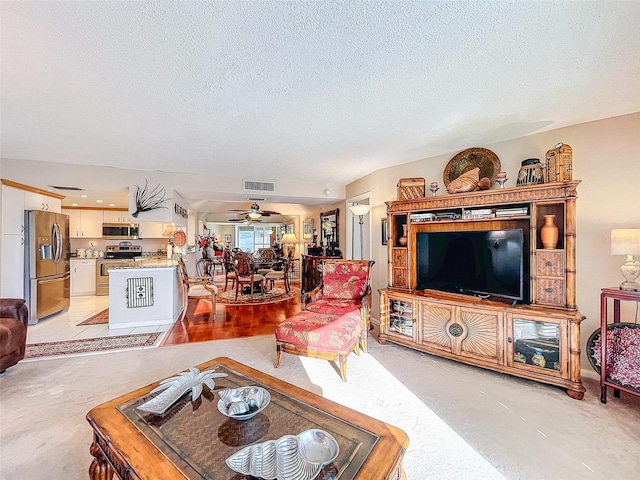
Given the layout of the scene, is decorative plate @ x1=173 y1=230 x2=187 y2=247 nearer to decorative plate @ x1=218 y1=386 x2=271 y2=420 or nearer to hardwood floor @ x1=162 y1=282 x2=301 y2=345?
hardwood floor @ x1=162 y1=282 x2=301 y2=345

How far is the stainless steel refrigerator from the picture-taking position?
4.06 m

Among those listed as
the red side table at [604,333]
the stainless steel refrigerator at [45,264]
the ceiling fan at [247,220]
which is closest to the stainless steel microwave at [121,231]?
the stainless steel refrigerator at [45,264]

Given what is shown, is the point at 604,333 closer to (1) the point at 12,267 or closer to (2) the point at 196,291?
(1) the point at 12,267

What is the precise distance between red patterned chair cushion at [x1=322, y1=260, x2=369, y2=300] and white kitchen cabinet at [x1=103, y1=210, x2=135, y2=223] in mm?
5828

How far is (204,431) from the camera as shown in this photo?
117 centimetres

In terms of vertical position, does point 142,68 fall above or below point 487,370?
above

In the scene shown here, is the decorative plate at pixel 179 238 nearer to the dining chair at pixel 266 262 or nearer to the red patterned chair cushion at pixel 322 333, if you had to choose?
the dining chair at pixel 266 262

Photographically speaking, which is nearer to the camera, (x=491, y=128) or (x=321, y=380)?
(x=321, y=380)

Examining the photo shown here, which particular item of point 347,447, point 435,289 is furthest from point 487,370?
point 347,447

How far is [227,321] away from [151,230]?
4.05 meters

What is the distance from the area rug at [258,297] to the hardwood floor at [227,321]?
26 cm

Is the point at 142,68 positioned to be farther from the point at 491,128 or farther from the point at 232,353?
the point at 491,128

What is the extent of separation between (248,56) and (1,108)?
2379mm

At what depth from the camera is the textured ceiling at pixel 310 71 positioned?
1.36 m
